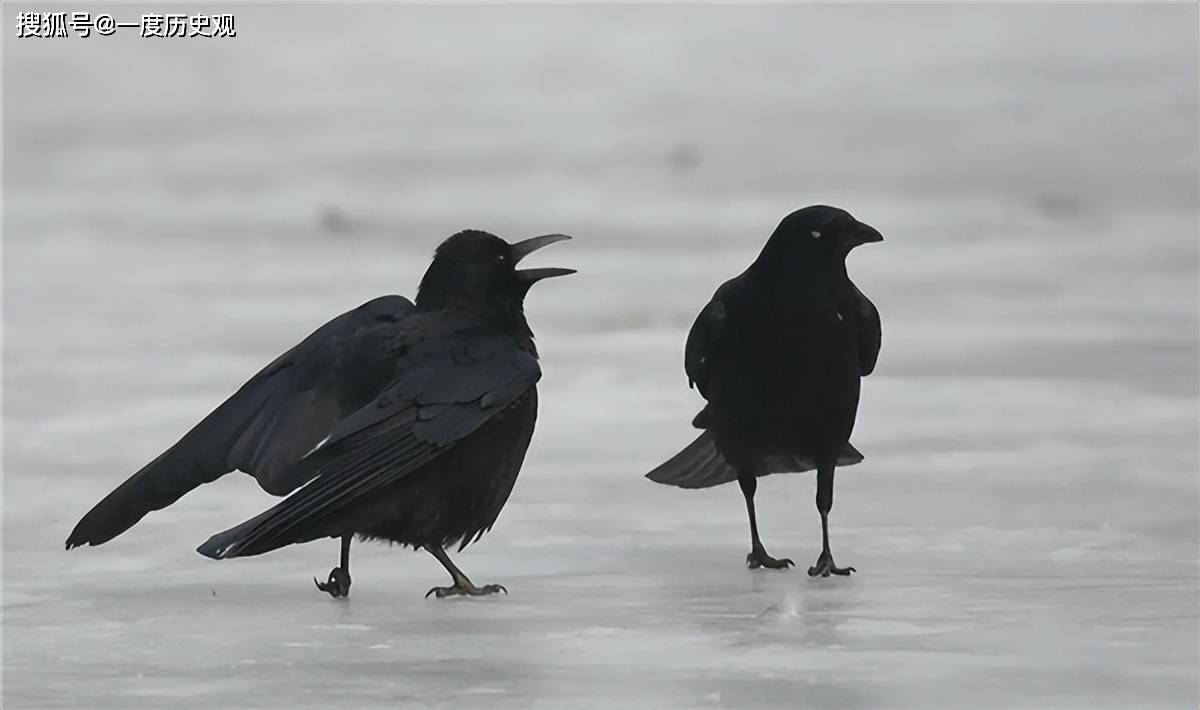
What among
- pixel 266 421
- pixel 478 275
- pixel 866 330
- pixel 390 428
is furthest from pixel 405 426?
pixel 866 330

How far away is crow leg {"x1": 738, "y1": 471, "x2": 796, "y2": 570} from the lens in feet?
22.0

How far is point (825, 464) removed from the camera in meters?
6.73

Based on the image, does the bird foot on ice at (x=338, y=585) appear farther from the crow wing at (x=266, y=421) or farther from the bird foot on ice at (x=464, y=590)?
the crow wing at (x=266, y=421)

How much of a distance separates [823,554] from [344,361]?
1738mm

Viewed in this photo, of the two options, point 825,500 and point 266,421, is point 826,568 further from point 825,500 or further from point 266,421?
point 266,421

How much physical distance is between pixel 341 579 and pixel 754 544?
4.88ft

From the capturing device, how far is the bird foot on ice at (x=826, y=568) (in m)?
6.52

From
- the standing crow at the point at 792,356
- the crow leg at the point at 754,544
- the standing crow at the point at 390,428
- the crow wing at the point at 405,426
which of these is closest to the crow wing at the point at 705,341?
the standing crow at the point at 792,356

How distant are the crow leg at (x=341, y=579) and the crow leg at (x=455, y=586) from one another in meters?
0.25

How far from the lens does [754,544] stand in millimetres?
6758

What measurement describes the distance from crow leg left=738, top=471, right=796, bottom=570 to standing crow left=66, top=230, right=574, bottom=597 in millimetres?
907

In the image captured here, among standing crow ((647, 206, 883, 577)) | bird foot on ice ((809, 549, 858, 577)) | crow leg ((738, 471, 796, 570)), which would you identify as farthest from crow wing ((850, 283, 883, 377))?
bird foot on ice ((809, 549, 858, 577))

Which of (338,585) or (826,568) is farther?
(826,568)

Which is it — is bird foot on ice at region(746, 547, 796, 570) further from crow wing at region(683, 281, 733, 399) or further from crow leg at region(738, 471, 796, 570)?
crow wing at region(683, 281, 733, 399)
